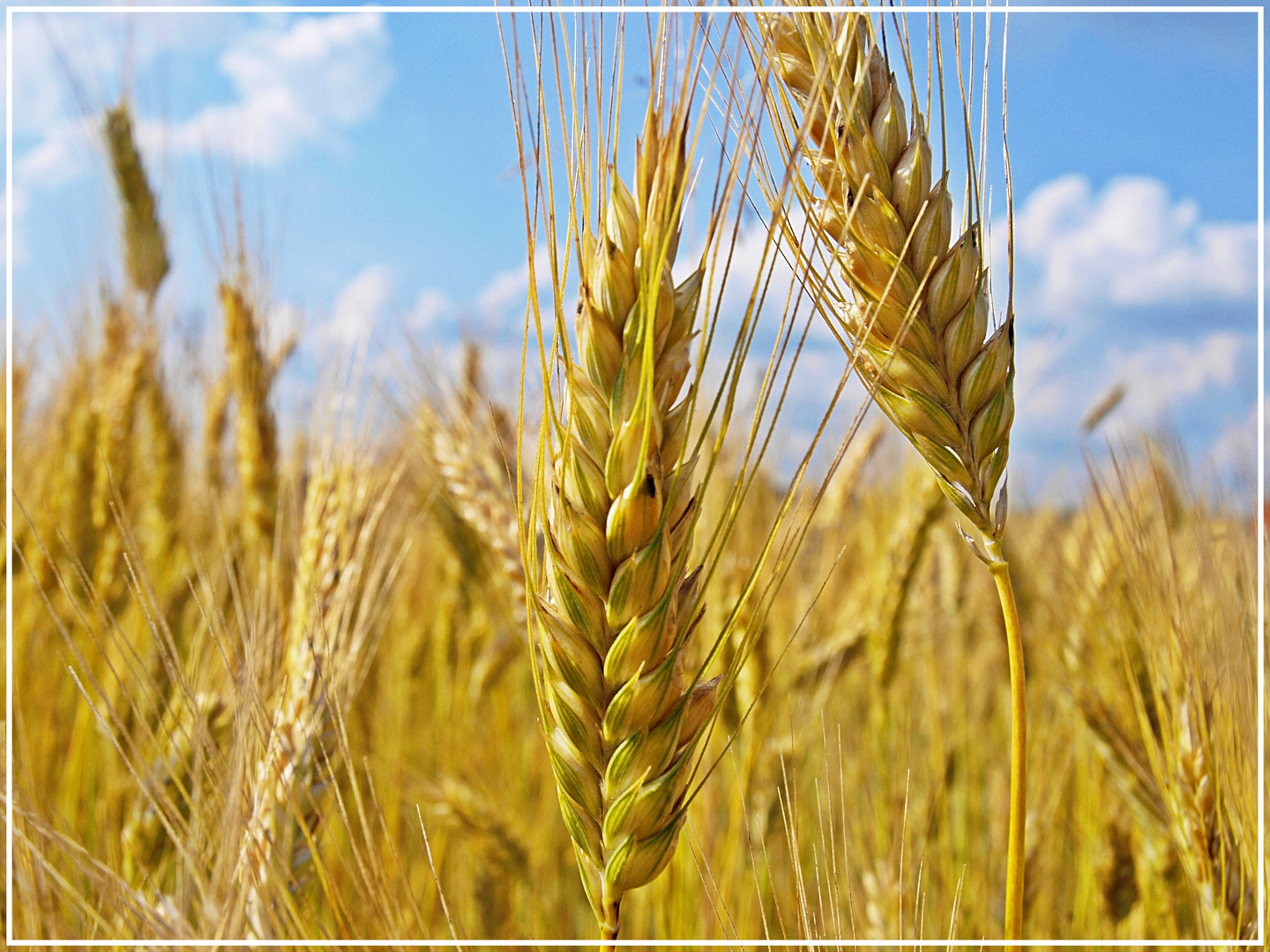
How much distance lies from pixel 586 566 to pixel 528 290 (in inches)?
7.5

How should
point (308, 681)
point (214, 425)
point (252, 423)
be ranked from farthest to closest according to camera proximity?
point (214, 425) < point (252, 423) < point (308, 681)

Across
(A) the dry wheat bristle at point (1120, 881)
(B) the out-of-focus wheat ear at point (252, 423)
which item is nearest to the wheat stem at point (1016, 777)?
(A) the dry wheat bristle at point (1120, 881)

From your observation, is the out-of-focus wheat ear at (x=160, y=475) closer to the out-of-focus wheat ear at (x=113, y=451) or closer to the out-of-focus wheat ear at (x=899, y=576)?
the out-of-focus wheat ear at (x=113, y=451)

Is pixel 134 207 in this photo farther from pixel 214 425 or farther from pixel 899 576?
pixel 899 576

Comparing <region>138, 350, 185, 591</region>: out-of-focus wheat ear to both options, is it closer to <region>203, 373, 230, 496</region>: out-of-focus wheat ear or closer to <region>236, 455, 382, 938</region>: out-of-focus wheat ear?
<region>203, 373, 230, 496</region>: out-of-focus wheat ear

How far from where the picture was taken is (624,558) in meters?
0.53

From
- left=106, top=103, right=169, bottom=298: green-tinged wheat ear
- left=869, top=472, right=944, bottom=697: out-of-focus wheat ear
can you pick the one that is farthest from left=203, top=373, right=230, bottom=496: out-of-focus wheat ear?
left=869, top=472, right=944, bottom=697: out-of-focus wheat ear

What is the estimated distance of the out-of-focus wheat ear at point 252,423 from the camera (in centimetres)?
156

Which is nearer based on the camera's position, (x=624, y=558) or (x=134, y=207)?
(x=624, y=558)

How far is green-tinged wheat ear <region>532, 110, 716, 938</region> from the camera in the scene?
1.71ft

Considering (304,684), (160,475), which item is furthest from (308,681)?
(160,475)

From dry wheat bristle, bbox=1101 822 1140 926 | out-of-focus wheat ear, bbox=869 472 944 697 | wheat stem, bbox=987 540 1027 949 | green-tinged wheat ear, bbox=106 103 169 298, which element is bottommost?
dry wheat bristle, bbox=1101 822 1140 926

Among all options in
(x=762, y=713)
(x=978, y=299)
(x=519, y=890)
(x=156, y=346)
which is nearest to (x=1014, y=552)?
(x=762, y=713)

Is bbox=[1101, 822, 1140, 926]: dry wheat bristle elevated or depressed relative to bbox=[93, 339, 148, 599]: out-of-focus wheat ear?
depressed
